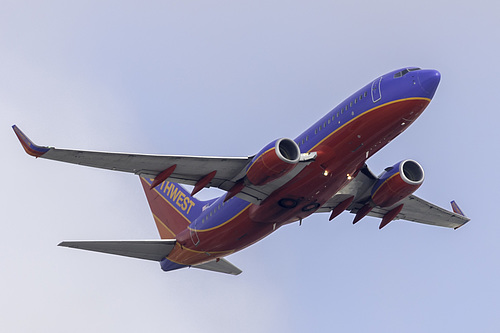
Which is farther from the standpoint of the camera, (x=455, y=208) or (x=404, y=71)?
(x=455, y=208)

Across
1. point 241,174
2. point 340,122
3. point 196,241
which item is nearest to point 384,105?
point 340,122

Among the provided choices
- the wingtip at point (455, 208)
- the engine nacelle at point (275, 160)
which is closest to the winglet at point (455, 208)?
the wingtip at point (455, 208)

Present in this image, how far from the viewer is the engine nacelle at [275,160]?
113 ft

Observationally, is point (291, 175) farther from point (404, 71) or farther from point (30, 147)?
point (30, 147)

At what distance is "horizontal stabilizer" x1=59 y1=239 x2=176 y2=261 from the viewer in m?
41.0

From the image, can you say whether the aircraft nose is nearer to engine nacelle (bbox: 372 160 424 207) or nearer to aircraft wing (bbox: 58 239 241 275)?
engine nacelle (bbox: 372 160 424 207)

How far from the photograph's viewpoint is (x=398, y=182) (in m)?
39.6

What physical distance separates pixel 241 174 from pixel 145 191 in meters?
15.4

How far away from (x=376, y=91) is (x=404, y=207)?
1251 centimetres

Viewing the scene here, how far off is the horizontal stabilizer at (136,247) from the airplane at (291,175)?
58mm

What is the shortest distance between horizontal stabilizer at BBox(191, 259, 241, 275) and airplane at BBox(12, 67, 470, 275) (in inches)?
51.0

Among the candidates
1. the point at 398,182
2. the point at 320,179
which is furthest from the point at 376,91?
the point at 398,182

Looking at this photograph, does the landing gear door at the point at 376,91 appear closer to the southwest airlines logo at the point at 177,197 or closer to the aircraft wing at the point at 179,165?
the aircraft wing at the point at 179,165

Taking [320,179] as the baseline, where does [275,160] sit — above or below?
above
